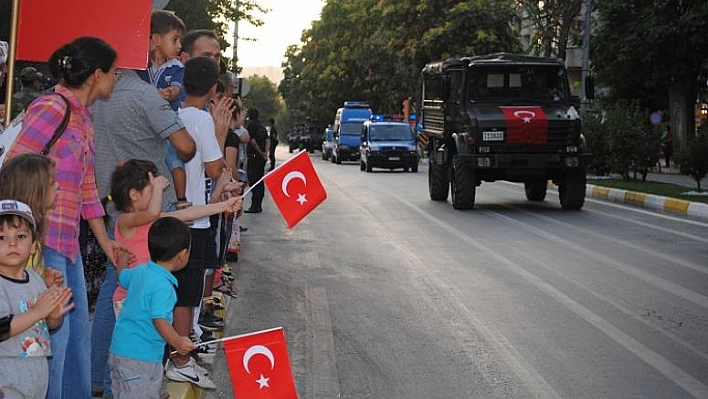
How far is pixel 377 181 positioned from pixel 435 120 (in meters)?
9.38

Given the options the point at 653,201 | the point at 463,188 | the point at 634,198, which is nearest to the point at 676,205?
the point at 653,201

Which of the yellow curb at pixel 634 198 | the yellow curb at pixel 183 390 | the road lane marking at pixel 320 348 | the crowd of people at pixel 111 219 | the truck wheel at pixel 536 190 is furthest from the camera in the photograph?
the yellow curb at pixel 634 198

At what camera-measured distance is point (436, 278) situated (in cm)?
1206

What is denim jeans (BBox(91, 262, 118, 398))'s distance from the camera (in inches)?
255

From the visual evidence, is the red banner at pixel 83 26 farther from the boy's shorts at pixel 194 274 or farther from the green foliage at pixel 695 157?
the green foliage at pixel 695 157

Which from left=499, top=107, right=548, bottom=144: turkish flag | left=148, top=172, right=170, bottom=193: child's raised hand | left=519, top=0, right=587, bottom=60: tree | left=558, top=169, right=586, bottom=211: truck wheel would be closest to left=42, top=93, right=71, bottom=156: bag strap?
left=148, top=172, right=170, bottom=193: child's raised hand

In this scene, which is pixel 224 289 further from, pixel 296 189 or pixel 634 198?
pixel 634 198

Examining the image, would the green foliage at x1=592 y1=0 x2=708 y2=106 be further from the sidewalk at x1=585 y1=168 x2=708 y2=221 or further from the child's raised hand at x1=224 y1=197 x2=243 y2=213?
the child's raised hand at x1=224 y1=197 x2=243 y2=213

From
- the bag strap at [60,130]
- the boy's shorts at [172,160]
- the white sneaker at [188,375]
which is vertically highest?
the bag strap at [60,130]

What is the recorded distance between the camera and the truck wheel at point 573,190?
21766 millimetres

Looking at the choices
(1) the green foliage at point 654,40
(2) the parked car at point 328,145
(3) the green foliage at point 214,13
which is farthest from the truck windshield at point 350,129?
(3) the green foliage at point 214,13

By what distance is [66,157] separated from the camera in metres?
5.45

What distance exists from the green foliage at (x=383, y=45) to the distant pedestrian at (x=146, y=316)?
4874 cm

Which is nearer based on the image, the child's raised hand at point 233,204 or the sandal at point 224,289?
the child's raised hand at point 233,204
